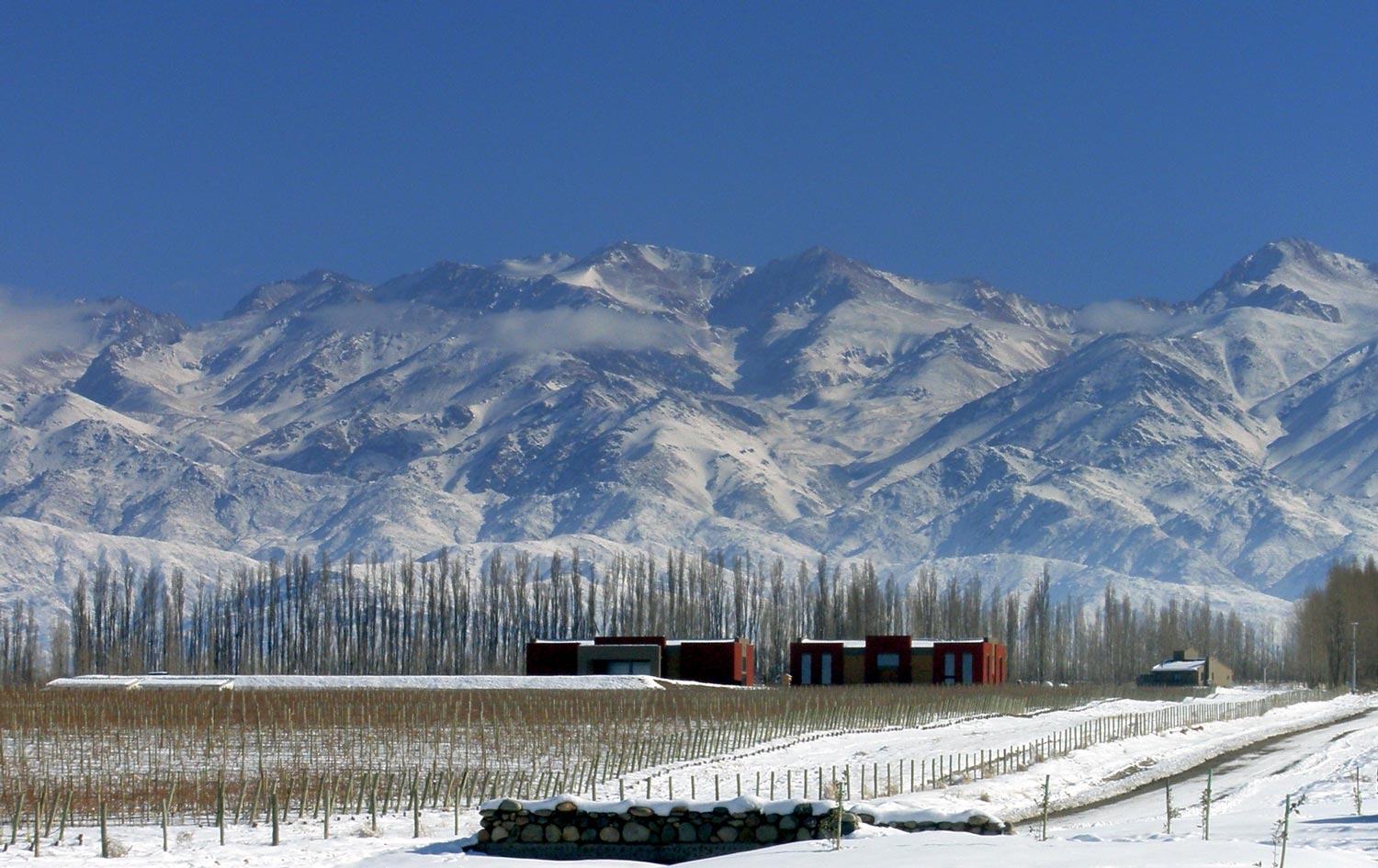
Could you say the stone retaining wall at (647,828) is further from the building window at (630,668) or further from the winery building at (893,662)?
the winery building at (893,662)

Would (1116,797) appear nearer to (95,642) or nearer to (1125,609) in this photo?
(95,642)

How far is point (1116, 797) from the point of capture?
44719 mm

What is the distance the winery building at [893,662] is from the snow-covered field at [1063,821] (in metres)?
41.9

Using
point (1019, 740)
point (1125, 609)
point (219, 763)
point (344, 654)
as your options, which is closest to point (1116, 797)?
point (1019, 740)

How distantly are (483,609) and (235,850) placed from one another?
136 m

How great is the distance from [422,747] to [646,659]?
56651 millimetres

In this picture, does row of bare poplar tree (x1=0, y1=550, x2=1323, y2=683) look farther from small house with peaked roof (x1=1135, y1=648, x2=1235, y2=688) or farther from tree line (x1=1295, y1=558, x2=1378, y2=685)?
small house with peaked roof (x1=1135, y1=648, x2=1235, y2=688)

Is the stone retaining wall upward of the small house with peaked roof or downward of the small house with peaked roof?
upward

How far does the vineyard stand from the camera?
3650 cm

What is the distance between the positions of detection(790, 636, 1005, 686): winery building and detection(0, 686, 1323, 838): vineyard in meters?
24.7

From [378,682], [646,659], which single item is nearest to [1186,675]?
[646,659]

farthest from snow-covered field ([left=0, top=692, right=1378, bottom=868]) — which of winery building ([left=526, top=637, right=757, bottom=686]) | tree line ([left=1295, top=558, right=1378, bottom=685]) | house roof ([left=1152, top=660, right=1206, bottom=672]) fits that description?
tree line ([left=1295, top=558, right=1378, bottom=685])

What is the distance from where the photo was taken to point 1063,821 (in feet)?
126

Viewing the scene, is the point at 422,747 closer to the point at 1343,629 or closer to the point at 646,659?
the point at 646,659
